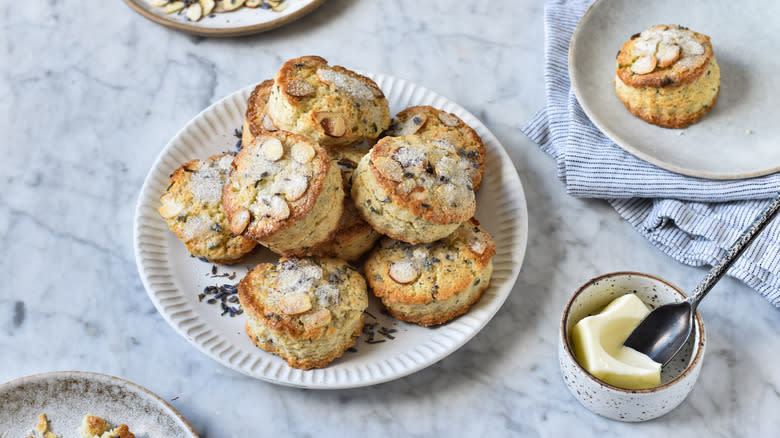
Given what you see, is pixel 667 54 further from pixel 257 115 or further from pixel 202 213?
pixel 202 213

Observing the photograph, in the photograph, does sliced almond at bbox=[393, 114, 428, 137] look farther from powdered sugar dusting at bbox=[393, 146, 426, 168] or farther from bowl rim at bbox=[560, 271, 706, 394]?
bowl rim at bbox=[560, 271, 706, 394]

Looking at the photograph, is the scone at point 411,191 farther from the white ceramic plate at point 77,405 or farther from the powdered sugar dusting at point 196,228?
the white ceramic plate at point 77,405

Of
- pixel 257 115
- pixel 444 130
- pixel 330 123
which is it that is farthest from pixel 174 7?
pixel 444 130

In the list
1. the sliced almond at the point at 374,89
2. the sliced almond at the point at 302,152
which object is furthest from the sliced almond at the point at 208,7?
the sliced almond at the point at 302,152

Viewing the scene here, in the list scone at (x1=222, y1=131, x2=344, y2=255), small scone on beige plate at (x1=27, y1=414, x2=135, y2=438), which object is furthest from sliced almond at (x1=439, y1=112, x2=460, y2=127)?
small scone on beige plate at (x1=27, y1=414, x2=135, y2=438)

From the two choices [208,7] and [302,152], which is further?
[208,7]
